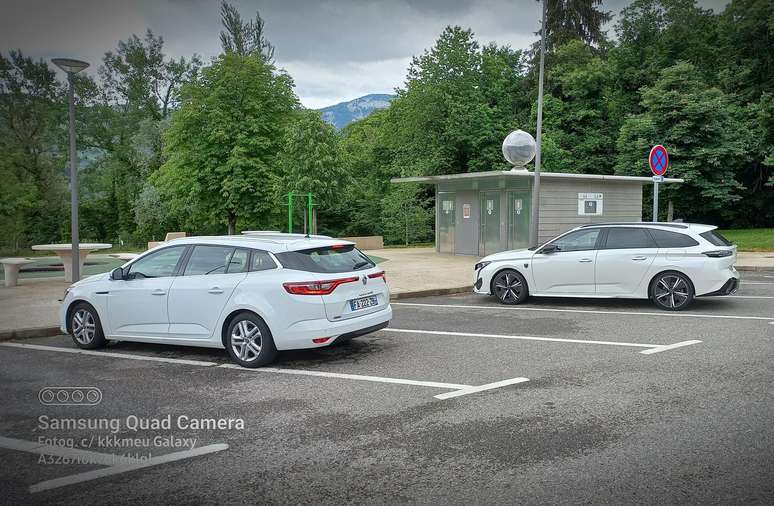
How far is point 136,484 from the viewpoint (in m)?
4.01

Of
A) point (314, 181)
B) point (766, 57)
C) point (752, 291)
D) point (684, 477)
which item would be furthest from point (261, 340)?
point (766, 57)

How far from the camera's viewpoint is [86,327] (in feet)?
27.8

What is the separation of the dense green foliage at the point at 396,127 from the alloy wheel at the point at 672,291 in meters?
18.6

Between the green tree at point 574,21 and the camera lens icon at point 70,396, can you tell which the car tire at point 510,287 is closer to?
the camera lens icon at point 70,396

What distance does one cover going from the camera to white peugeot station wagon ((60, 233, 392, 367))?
274 inches

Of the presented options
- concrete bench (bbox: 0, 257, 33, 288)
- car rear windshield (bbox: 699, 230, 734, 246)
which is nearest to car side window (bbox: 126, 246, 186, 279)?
car rear windshield (bbox: 699, 230, 734, 246)

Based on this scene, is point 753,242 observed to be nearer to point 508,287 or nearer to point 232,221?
point 508,287

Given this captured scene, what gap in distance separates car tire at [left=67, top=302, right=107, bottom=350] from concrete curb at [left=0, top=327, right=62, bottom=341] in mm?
1315

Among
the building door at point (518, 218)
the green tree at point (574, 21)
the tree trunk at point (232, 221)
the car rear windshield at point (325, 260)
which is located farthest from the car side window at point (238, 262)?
the green tree at point (574, 21)

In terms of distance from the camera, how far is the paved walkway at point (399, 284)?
10711mm

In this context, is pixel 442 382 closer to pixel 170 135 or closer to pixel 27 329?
pixel 27 329

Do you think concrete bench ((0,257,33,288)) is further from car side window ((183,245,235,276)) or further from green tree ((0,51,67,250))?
green tree ((0,51,67,250))

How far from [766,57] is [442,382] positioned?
41.3 m

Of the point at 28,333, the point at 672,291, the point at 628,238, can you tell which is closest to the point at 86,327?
the point at 28,333
